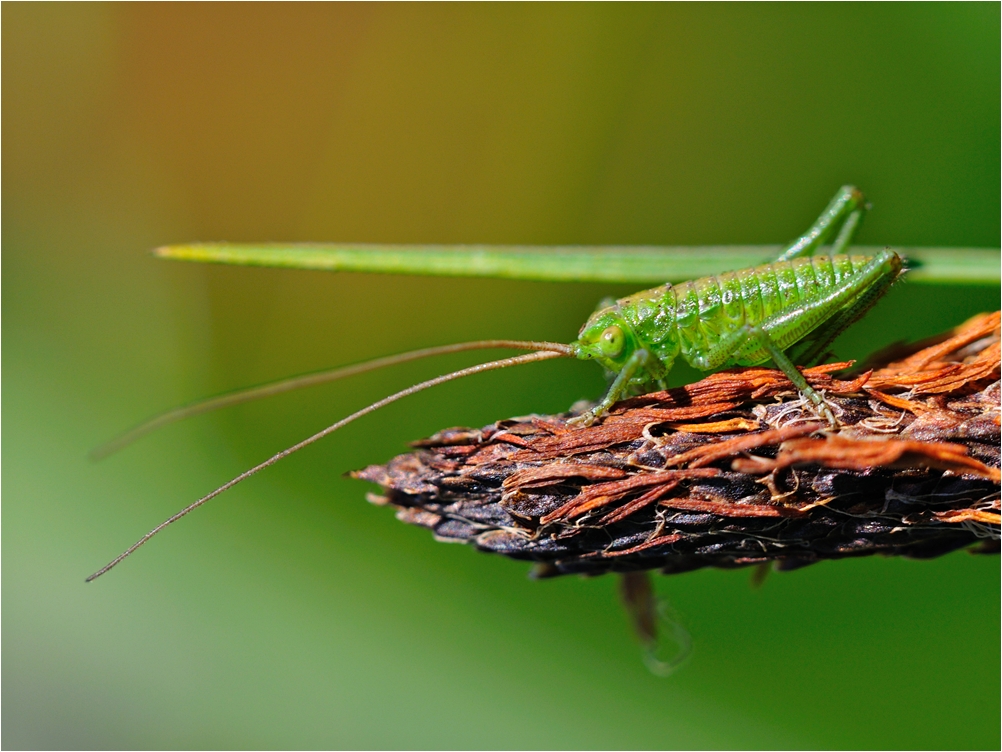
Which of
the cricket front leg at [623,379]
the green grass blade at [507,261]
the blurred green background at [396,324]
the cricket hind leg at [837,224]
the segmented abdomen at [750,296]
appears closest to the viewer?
the green grass blade at [507,261]

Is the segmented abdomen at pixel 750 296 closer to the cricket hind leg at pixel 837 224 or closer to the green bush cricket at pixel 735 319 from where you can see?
the green bush cricket at pixel 735 319

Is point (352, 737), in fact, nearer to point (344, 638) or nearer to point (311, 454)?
point (344, 638)

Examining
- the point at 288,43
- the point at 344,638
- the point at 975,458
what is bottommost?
the point at 344,638

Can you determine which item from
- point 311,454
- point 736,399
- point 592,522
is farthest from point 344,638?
point 736,399

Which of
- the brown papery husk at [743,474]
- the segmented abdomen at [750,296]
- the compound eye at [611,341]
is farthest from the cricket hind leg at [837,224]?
the brown papery husk at [743,474]

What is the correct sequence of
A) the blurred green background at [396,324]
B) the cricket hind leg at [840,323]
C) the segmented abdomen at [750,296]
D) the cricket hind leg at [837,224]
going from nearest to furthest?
1. the cricket hind leg at [840,323]
2. the segmented abdomen at [750,296]
3. the cricket hind leg at [837,224]
4. the blurred green background at [396,324]

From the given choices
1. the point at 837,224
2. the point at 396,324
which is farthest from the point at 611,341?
the point at 396,324

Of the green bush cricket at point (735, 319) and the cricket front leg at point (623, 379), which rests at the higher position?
the green bush cricket at point (735, 319)
